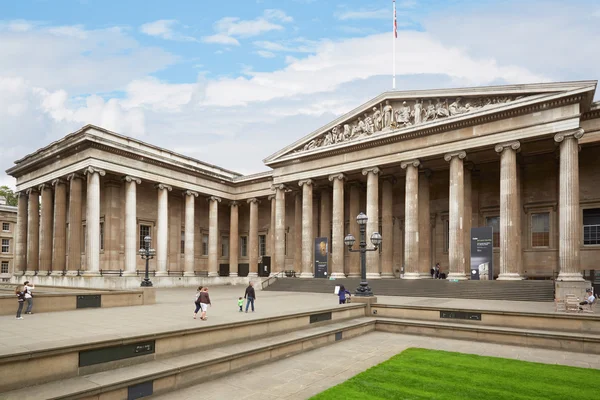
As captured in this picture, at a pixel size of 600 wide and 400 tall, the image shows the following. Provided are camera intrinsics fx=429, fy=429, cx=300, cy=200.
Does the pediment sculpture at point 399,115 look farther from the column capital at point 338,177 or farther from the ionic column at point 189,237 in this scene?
the ionic column at point 189,237

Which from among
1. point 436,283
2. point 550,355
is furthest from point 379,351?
point 436,283

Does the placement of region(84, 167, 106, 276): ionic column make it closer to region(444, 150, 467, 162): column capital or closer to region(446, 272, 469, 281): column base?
region(446, 272, 469, 281): column base

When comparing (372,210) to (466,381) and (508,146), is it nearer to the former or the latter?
(508,146)

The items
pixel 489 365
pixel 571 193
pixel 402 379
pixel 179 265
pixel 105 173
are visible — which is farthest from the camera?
pixel 179 265

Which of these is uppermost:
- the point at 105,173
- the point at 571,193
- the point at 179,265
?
the point at 105,173

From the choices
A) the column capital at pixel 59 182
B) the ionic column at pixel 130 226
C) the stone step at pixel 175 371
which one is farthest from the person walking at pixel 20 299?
the column capital at pixel 59 182

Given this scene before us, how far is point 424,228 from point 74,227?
28.8 m

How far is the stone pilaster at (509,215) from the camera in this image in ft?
90.3

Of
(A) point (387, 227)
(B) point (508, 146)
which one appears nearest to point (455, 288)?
(B) point (508, 146)

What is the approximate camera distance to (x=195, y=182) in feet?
144

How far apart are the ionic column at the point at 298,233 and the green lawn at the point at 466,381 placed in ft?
97.3

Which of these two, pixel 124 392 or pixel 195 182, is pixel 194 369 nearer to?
pixel 124 392

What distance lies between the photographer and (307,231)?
129ft

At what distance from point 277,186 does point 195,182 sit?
8.65m
